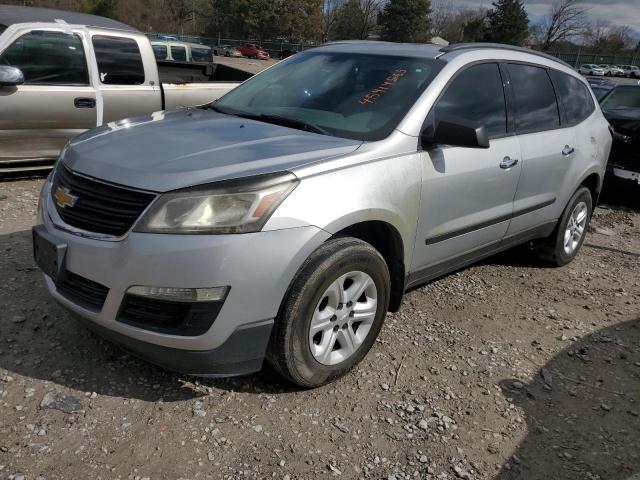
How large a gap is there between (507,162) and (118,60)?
4.22 m

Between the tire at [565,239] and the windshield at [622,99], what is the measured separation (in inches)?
180

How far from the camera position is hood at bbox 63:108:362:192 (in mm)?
2422

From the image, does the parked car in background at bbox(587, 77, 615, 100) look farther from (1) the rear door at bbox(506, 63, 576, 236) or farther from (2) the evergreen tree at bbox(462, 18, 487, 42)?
(2) the evergreen tree at bbox(462, 18, 487, 42)

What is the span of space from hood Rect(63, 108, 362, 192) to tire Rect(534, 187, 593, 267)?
2.67 metres

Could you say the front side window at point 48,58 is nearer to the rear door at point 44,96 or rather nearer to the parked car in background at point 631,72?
the rear door at point 44,96

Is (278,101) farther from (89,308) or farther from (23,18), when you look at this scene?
(23,18)

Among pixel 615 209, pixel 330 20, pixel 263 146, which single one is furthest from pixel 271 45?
pixel 263 146

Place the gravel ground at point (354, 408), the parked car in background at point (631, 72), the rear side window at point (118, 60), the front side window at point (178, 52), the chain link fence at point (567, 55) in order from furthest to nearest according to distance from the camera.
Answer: the chain link fence at point (567, 55) → the parked car in background at point (631, 72) → the front side window at point (178, 52) → the rear side window at point (118, 60) → the gravel ground at point (354, 408)

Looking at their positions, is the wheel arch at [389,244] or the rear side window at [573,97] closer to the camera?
the wheel arch at [389,244]

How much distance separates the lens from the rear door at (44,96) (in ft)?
17.3

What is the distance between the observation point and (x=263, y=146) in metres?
2.76

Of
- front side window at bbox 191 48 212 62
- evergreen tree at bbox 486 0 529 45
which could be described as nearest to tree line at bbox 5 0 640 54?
evergreen tree at bbox 486 0 529 45

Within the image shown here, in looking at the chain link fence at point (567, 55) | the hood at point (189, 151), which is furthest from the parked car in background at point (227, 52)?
the hood at point (189, 151)

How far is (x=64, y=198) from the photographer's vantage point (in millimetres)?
2637
